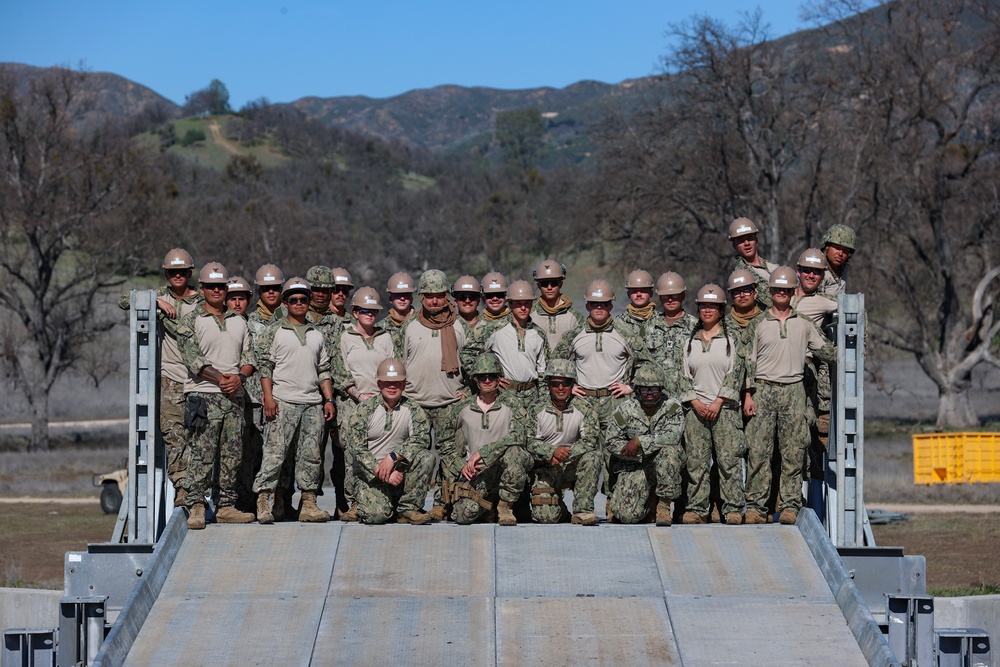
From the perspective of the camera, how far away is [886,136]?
121 feet

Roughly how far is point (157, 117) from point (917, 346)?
5431 inches

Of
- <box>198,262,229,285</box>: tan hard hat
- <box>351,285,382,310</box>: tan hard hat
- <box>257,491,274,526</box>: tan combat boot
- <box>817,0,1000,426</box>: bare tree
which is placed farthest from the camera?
<box>817,0,1000,426</box>: bare tree

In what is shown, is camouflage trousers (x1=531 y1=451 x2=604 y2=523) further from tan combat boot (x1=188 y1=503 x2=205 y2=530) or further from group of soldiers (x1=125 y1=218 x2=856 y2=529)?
tan combat boot (x1=188 y1=503 x2=205 y2=530)

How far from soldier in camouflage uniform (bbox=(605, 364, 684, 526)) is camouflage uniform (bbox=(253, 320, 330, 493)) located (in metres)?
2.32

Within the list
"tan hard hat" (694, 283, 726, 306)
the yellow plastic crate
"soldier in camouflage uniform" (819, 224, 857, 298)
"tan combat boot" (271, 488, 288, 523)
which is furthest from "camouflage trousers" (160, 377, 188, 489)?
the yellow plastic crate

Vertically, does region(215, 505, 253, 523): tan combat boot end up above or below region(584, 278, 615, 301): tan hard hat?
below

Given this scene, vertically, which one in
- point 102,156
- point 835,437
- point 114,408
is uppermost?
point 102,156

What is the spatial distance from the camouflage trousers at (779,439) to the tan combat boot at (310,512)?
3347mm

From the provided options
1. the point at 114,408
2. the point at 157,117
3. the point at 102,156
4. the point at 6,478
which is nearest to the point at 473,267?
the point at 114,408

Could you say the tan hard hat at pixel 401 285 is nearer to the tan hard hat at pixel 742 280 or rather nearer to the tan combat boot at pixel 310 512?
the tan combat boot at pixel 310 512

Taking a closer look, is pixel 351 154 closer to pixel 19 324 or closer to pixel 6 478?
pixel 19 324

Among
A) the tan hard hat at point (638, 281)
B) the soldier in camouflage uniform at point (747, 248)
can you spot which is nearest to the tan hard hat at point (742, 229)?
the soldier in camouflage uniform at point (747, 248)

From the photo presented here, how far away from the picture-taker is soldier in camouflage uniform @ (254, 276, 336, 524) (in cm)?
1105

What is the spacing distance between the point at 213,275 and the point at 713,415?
411 centimetres
